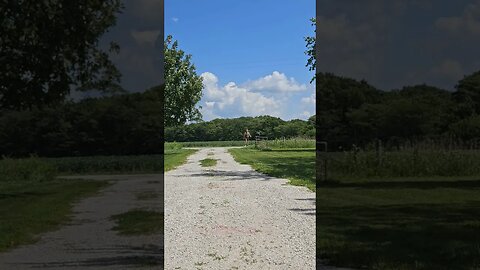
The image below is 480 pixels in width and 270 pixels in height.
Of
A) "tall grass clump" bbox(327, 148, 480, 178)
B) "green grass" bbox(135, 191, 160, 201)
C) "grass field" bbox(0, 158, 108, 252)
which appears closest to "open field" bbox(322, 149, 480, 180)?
"tall grass clump" bbox(327, 148, 480, 178)

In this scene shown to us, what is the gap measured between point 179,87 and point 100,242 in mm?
20903

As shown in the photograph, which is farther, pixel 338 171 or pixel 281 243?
pixel 281 243

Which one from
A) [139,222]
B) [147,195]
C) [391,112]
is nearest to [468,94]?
[391,112]

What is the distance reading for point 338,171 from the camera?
3752 millimetres

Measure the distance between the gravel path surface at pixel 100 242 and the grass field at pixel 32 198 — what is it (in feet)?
0.25

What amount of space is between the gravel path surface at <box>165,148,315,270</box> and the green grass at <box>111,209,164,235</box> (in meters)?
1.15

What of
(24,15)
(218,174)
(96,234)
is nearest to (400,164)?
(96,234)

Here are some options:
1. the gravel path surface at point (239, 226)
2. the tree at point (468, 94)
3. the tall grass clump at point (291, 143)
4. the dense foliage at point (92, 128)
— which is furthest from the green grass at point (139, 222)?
the tall grass clump at point (291, 143)

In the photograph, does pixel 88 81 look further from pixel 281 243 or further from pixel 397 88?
pixel 281 243

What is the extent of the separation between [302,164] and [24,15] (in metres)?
16.0

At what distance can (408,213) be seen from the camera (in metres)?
3.99

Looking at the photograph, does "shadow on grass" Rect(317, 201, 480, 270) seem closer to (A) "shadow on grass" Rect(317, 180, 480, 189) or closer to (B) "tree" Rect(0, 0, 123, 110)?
(A) "shadow on grass" Rect(317, 180, 480, 189)

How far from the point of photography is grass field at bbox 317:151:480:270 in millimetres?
3855

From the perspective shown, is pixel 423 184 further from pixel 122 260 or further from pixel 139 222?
pixel 122 260
